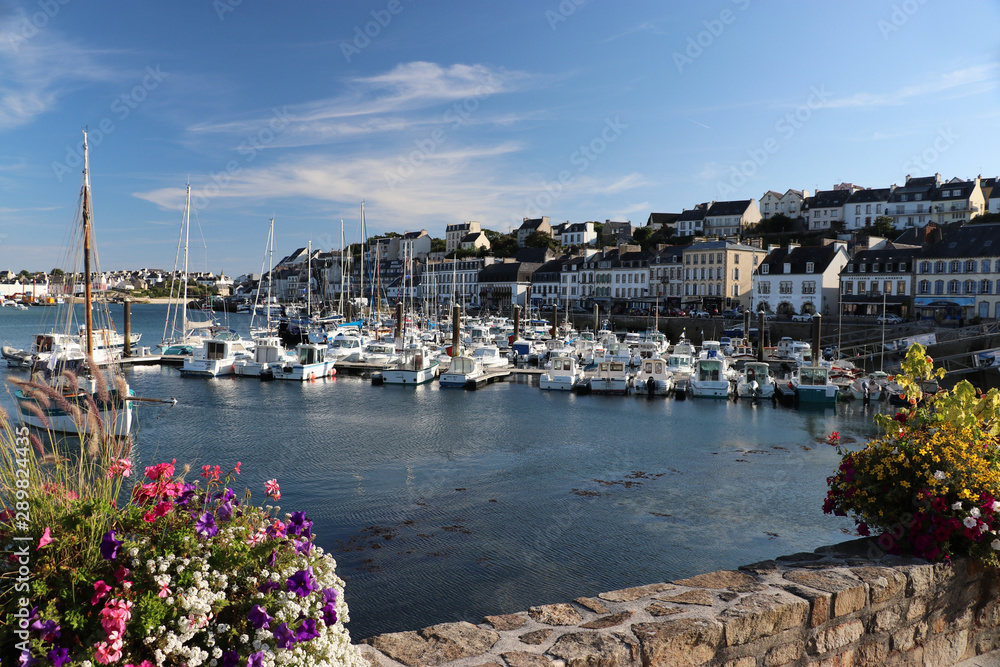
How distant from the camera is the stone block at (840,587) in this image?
451cm

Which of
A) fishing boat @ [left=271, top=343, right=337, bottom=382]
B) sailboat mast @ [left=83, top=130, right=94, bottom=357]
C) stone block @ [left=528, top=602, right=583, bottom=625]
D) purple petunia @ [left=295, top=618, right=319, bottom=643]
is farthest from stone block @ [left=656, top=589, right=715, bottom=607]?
fishing boat @ [left=271, top=343, right=337, bottom=382]

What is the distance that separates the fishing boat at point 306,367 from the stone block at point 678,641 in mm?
40202

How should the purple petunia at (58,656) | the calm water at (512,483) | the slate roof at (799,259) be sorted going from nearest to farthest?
the purple petunia at (58,656), the calm water at (512,483), the slate roof at (799,259)

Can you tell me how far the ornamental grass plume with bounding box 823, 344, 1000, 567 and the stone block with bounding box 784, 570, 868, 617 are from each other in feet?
2.87

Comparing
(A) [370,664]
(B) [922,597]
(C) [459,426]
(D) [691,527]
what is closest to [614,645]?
(A) [370,664]

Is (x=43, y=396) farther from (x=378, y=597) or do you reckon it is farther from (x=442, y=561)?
(x=442, y=561)

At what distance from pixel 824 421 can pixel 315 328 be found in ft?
177

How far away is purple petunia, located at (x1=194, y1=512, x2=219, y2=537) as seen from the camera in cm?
310

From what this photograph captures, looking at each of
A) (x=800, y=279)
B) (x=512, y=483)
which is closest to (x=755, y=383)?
(x=512, y=483)

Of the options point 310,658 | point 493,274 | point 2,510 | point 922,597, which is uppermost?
point 493,274

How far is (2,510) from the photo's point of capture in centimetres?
317

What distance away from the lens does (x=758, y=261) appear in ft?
287

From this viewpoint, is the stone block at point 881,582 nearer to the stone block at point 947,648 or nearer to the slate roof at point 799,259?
the stone block at point 947,648

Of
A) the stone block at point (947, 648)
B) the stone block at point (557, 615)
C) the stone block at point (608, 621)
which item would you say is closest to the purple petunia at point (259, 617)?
the stone block at point (557, 615)
